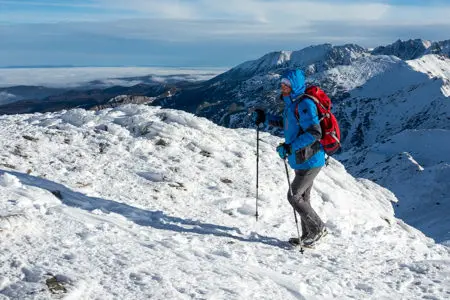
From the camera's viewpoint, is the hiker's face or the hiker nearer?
the hiker

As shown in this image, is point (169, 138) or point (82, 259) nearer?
point (82, 259)

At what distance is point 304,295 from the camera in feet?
28.4

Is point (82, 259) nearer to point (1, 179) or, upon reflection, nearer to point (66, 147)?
point (1, 179)

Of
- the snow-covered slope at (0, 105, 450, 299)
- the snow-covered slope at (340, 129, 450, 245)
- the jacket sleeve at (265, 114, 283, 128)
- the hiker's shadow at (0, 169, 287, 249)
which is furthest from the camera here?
the snow-covered slope at (340, 129, 450, 245)

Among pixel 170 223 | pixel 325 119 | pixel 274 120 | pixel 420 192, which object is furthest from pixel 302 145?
pixel 420 192

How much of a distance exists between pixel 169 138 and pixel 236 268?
28.8 feet

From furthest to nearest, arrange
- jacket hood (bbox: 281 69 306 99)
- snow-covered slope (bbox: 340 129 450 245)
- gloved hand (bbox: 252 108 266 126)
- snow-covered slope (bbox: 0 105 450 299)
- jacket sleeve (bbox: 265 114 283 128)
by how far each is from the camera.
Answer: snow-covered slope (bbox: 340 129 450 245) → gloved hand (bbox: 252 108 266 126) → jacket sleeve (bbox: 265 114 283 128) → jacket hood (bbox: 281 69 306 99) → snow-covered slope (bbox: 0 105 450 299)

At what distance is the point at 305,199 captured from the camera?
38.0 ft

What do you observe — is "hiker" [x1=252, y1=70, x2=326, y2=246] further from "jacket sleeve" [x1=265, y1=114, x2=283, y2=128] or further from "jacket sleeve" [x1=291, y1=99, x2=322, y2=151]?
"jacket sleeve" [x1=265, y1=114, x2=283, y2=128]

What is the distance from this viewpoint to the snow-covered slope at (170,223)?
823 cm

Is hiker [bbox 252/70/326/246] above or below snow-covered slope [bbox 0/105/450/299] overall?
above

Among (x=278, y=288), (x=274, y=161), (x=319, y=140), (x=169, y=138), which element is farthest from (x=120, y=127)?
(x=278, y=288)

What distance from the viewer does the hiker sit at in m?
10.1

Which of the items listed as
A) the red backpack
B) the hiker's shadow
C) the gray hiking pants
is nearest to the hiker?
the gray hiking pants
